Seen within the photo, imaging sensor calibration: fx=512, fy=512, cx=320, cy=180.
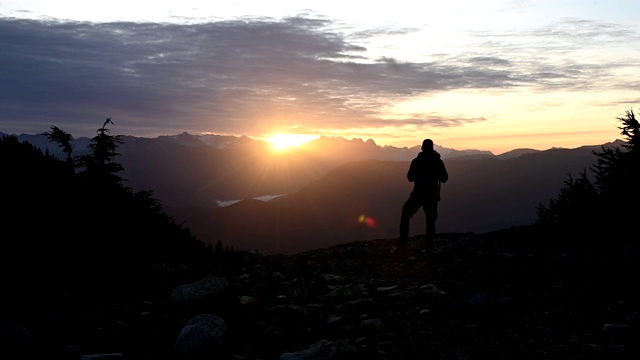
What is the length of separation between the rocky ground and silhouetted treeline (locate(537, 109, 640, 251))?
267 centimetres

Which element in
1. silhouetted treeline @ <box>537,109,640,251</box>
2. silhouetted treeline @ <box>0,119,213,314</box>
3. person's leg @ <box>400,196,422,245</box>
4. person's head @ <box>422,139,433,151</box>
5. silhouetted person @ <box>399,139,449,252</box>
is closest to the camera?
silhouetted treeline @ <box>0,119,213,314</box>

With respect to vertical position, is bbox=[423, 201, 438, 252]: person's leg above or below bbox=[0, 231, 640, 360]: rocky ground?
above

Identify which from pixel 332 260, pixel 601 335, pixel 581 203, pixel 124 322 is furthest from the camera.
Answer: pixel 581 203

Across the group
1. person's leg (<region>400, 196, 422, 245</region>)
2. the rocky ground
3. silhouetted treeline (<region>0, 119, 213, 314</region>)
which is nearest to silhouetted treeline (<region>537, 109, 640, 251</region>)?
the rocky ground

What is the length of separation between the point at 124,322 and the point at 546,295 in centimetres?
613

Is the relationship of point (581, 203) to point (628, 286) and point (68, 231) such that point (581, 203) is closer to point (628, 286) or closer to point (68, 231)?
point (628, 286)

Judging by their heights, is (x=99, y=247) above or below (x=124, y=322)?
above

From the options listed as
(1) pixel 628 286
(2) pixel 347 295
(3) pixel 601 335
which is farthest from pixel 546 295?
(2) pixel 347 295

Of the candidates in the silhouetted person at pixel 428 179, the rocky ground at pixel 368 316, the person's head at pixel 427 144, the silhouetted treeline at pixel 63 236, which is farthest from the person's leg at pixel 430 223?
the silhouetted treeline at pixel 63 236

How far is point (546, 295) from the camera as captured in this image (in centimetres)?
764

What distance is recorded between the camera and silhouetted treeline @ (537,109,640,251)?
1269 centimetres

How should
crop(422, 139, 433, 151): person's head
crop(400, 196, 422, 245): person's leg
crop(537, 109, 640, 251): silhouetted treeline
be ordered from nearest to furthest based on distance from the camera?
1. crop(537, 109, 640, 251): silhouetted treeline
2. crop(422, 139, 433, 151): person's head
3. crop(400, 196, 422, 245): person's leg

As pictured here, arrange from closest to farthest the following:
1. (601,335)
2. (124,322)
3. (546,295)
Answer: (601,335) < (124,322) < (546,295)

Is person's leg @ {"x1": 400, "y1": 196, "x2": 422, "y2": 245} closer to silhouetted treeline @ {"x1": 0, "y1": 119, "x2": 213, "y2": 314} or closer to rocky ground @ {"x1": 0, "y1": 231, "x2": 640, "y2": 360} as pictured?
rocky ground @ {"x1": 0, "y1": 231, "x2": 640, "y2": 360}
